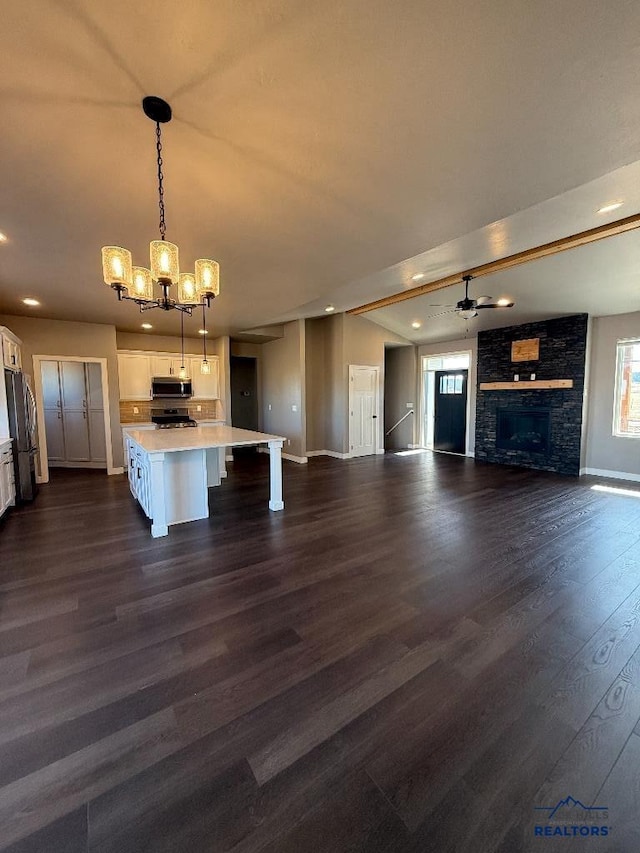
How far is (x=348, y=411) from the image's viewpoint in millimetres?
7613

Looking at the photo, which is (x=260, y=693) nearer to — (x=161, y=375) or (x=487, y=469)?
(x=487, y=469)

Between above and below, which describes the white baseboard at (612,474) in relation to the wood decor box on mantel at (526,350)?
below

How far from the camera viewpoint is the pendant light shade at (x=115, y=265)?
229 cm

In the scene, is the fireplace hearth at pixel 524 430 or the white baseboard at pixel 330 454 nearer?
the fireplace hearth at pixel 524 430

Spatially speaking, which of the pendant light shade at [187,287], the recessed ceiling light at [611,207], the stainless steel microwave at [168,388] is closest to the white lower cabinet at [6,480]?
the stainless steel microwave at [168,388]

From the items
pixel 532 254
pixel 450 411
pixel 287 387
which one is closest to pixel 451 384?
pixel 450 411

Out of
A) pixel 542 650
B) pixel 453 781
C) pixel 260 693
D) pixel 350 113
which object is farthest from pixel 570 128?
pixel 260 693

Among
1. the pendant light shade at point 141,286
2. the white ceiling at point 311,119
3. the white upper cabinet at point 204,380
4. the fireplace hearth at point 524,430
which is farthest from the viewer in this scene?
the white upper cabinet at point 204,380

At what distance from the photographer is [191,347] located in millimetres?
7656

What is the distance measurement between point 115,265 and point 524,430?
6989 mm

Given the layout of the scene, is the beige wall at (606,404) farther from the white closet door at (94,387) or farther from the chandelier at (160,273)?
the white closet door at (94,387)

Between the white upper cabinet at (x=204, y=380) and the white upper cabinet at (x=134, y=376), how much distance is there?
2.77 ft

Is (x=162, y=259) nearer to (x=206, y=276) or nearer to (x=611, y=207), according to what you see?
(x=206, y=276)

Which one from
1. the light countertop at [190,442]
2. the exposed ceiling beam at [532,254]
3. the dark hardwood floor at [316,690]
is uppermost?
the exposed ceiling beam at [532,254]
